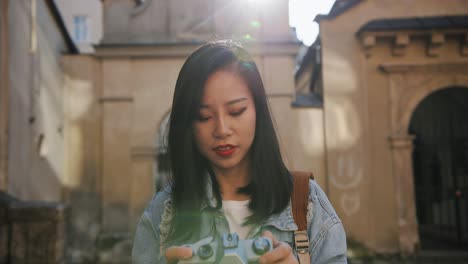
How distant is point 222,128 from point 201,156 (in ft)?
0.53

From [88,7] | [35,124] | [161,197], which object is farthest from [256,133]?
[88,7]

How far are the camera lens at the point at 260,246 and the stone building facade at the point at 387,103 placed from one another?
7.28 m

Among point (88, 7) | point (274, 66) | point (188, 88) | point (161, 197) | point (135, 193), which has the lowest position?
point (135, 193)

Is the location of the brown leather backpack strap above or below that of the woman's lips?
below

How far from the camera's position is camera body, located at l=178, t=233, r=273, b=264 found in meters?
1.16

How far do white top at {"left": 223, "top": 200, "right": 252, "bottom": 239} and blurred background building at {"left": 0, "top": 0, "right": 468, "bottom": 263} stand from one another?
6547mm

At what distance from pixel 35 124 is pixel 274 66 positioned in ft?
14.7

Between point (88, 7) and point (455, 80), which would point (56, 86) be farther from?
point (88, 7)

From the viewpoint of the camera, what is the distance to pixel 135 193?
8.12m

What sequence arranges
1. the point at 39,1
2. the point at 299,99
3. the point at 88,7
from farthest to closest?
the point at 88,7 → the point at 299,99 → the point at 39,1

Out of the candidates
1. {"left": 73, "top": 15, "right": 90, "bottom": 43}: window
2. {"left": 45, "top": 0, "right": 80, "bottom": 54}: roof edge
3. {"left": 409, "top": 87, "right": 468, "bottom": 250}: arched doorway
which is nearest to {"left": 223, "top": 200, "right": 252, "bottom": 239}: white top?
{"left": 45, "top": 0, "right": 80, "bottom": 54}: roof edge

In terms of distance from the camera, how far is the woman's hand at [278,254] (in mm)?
1163

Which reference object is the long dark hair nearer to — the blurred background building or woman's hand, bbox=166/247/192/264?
woman's hand, bbox=166/247/192/264

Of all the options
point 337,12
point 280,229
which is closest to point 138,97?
point 337,12
